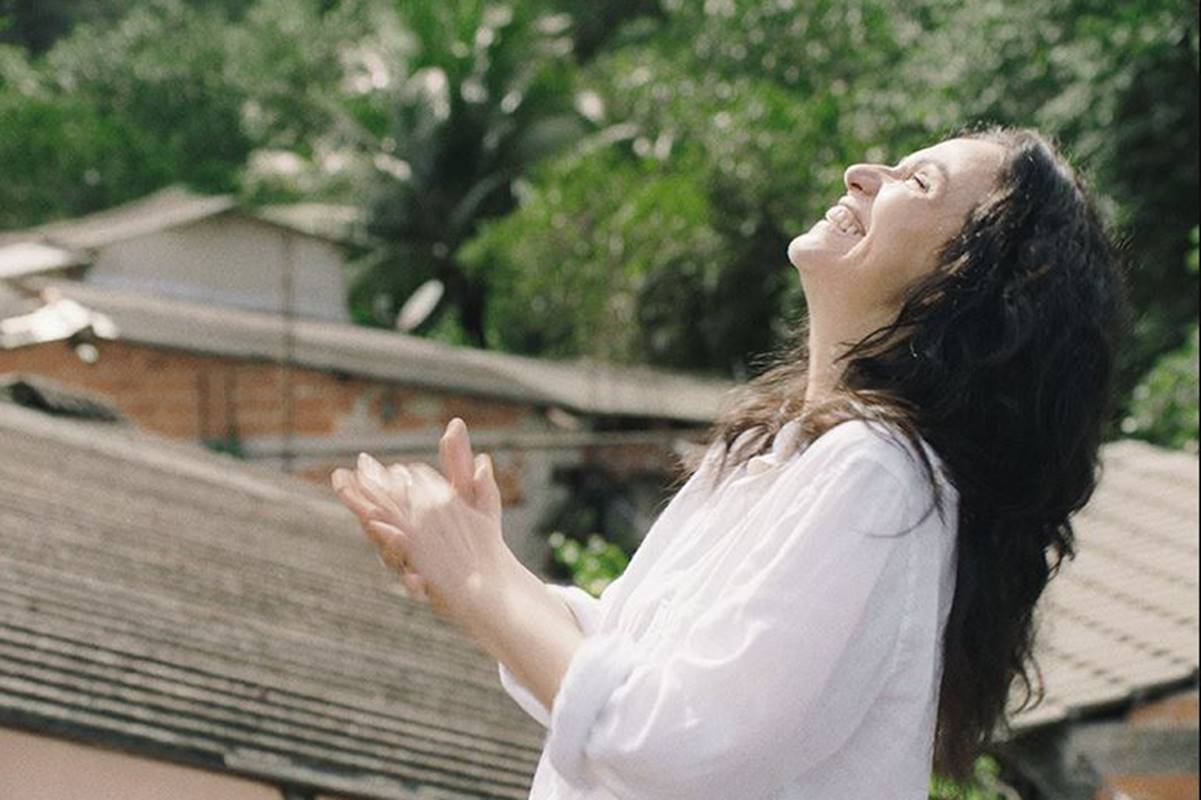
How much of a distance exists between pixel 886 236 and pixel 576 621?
18.8 inches

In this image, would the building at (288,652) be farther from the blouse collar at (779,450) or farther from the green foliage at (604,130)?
the green foliage at (604,130)

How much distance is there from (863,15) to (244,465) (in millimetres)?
10198

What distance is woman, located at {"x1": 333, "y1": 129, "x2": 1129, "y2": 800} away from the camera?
1440 mm

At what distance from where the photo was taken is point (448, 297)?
24.4 m

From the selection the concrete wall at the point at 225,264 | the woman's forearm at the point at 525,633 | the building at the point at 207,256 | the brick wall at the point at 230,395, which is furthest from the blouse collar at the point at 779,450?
the concrete wall at the point at 225,264


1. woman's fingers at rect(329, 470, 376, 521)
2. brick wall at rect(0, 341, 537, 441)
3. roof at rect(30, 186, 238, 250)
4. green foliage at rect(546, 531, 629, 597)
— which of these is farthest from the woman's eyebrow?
roof at rect(30, 186, 238, 250)

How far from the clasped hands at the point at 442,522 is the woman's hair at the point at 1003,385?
0.97 ft

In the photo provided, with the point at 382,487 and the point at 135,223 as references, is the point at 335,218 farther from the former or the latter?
the point at 382,487

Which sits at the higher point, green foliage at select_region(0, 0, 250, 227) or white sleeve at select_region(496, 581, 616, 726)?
green foliage at select_region(0, 0, 250, 227)

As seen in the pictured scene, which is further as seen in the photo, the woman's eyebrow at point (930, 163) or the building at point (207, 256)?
the building at point (207, 256)

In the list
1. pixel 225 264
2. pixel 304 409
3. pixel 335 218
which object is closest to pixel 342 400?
pixel 304 409

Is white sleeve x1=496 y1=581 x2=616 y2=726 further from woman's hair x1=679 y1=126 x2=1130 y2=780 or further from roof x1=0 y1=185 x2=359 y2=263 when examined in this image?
roof x1=0 y1=185 x2=359 y2=263

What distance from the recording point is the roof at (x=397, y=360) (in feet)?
42.3

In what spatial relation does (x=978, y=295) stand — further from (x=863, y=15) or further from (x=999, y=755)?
(x=863, y=15)
